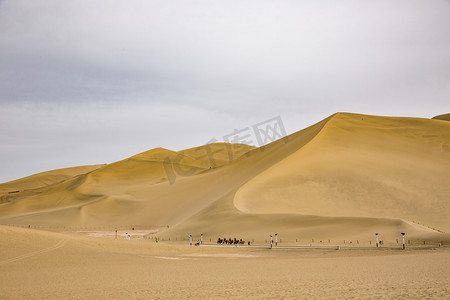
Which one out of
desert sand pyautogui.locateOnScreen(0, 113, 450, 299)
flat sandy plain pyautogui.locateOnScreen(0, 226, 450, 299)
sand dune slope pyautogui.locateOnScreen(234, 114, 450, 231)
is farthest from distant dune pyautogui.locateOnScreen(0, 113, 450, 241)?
flat sandy plain pyautogui.locateOnScreen(0, 226, 450, 299)

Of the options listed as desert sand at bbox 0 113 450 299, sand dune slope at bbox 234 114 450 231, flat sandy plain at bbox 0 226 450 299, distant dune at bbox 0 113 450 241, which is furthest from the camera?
sand dune slope at bbox 234 114 450 231

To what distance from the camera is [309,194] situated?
55.0 meters

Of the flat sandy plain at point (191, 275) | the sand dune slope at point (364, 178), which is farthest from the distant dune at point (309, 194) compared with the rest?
the flat sandy plain at point (191, 275)

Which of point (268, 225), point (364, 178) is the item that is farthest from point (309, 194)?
point (268, 225)

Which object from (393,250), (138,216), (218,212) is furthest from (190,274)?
(138,216)

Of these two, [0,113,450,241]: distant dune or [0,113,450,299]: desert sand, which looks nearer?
[0,113,450,299]: desert sand

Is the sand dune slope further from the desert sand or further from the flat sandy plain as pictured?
the flat sandy plain

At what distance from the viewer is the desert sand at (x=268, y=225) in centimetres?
1680

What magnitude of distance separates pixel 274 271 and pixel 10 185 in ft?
588

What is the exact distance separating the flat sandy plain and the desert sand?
68mm

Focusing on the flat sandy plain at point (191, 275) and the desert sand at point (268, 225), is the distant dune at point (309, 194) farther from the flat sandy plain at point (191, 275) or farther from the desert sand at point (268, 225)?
the flat sandy plain at point (191, 275)

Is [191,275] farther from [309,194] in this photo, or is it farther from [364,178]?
[364,178]

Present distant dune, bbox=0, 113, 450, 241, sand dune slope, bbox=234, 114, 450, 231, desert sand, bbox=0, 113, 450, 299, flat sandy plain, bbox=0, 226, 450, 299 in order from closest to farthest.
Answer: flat sandy plain, bbox=0, 226, 450, 299 → desert sand, bbox=0, 113, 450, 299 → distant dune, bbox=0, 113, 450, 241 → sand dune slope, bbox=234, 114, 450, 231

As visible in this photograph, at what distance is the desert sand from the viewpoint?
661 inches
